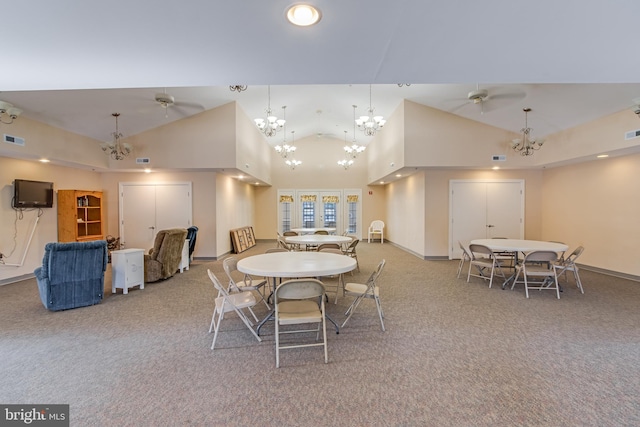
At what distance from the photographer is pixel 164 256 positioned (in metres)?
5.61

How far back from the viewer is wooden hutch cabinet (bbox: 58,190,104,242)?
666cm

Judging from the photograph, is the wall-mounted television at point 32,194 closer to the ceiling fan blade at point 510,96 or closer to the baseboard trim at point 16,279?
the baseboard trim at point 16,279

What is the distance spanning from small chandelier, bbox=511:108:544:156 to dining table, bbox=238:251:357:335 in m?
5.60

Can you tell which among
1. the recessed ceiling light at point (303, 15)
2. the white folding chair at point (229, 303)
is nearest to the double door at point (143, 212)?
the white folding chair at point (229, 303)

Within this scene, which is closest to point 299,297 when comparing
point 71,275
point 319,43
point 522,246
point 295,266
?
point 295,266

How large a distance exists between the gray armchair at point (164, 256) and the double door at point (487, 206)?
22.3 feet

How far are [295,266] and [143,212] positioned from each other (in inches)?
263

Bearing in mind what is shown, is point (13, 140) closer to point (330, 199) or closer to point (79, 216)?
point (79, 216)

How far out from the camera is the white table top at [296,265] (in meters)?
2.90

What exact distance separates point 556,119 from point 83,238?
11043 mm

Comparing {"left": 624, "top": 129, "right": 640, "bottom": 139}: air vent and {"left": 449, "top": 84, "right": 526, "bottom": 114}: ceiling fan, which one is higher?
{"left": 449, "top": 84, "right": 526, "bottom": 114}: ceiling fan

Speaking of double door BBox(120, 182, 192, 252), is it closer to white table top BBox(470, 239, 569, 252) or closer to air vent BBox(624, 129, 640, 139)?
white table top BBox(470, 239, 569, 252)

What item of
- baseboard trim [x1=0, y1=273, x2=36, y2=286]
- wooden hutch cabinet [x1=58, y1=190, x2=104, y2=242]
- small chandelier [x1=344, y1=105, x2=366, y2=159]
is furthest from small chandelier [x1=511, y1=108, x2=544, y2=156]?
baseboard trim [x1=0, y1=273, x2=36, y2=286]

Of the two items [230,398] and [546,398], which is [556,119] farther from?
[230,398]
